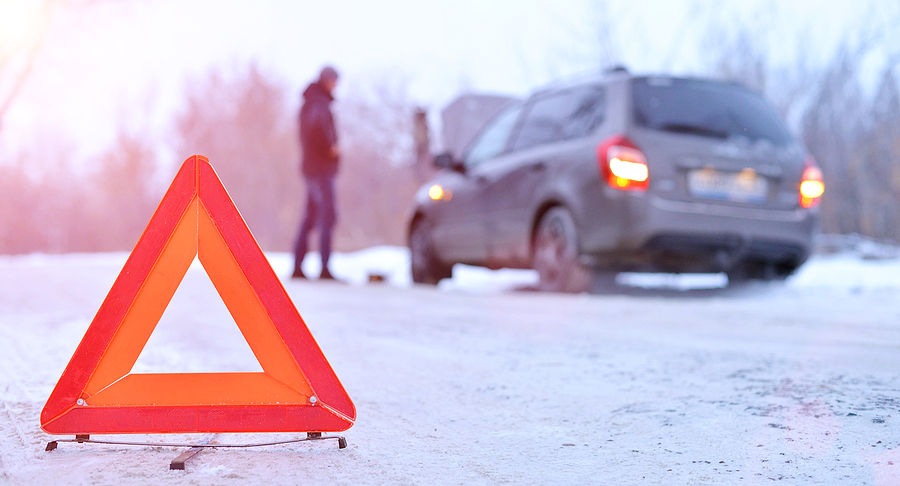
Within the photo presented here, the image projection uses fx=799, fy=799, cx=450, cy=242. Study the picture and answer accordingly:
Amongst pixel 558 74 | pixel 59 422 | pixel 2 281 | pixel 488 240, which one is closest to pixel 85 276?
pixel 2 281

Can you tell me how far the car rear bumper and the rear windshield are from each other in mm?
593

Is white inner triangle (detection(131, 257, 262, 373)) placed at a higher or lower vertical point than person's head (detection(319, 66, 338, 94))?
lower

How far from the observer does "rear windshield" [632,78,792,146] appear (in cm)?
605

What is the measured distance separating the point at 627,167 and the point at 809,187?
5.48ft

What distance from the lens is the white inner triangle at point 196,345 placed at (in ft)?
11.1

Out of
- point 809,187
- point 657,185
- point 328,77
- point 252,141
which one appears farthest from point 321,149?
point 252,141

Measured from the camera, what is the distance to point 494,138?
7.97m

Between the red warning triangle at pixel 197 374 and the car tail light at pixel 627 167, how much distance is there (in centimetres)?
408

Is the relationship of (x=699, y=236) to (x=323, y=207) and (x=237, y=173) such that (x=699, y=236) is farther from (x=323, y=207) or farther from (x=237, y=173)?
(x=237, y=173)

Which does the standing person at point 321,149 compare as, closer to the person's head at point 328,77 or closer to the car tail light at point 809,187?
the person's head at point 328,77

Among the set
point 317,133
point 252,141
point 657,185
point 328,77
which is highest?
point 252,141

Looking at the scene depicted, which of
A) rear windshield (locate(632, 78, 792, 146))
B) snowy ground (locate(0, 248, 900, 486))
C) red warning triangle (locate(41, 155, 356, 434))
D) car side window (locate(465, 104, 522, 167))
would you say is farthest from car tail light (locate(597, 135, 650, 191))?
red warning triangle (locate(41, 155, 356, 434))

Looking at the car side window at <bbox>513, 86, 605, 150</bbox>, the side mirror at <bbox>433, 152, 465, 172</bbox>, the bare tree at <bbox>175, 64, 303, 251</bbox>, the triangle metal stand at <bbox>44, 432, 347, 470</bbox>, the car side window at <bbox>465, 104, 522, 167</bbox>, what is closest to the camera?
the triangle metal stand at <bbox>44, 432, 347, 470</bbox>

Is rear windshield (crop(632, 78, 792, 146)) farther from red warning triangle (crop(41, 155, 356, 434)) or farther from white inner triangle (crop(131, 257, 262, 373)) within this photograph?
red warning triangle (crop(41, 155, 356, 434))
